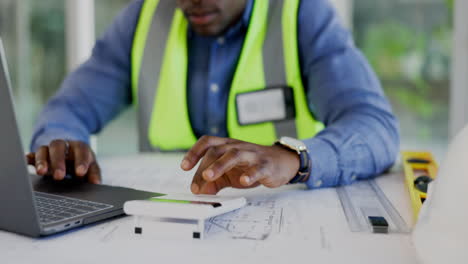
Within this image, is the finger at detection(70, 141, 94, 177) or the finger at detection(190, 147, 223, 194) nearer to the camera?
the finger at detection(190, 147, 223, 194)

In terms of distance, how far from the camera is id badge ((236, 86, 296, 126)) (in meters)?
1.50

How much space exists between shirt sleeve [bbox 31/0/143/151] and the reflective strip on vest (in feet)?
0.16

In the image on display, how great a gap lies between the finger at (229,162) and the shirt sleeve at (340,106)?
0.19m

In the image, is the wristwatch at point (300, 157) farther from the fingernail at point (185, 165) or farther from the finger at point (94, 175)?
the finger at point (94, 175)

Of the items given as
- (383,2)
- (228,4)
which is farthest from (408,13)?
(228,4)

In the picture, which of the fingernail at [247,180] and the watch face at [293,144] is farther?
the watch face at [293,144]

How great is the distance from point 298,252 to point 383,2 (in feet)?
7.69

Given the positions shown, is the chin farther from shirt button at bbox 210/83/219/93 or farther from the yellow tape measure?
the yellow tape measure

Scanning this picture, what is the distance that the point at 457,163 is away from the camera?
1.98 feet

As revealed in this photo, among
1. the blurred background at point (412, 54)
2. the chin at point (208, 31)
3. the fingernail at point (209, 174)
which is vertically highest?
the chin at point (208, 31)

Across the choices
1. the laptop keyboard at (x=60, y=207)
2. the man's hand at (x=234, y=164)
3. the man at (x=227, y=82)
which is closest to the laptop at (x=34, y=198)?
the laptop keyboard at (x=60, y=207)

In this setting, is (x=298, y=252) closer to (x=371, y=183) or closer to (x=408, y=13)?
(x=371, y=183)

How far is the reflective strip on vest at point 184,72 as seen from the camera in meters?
1.50

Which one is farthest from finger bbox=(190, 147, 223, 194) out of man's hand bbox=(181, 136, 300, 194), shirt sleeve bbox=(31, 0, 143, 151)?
shirt sleeve bbox=(31, 0, 143, 151)
